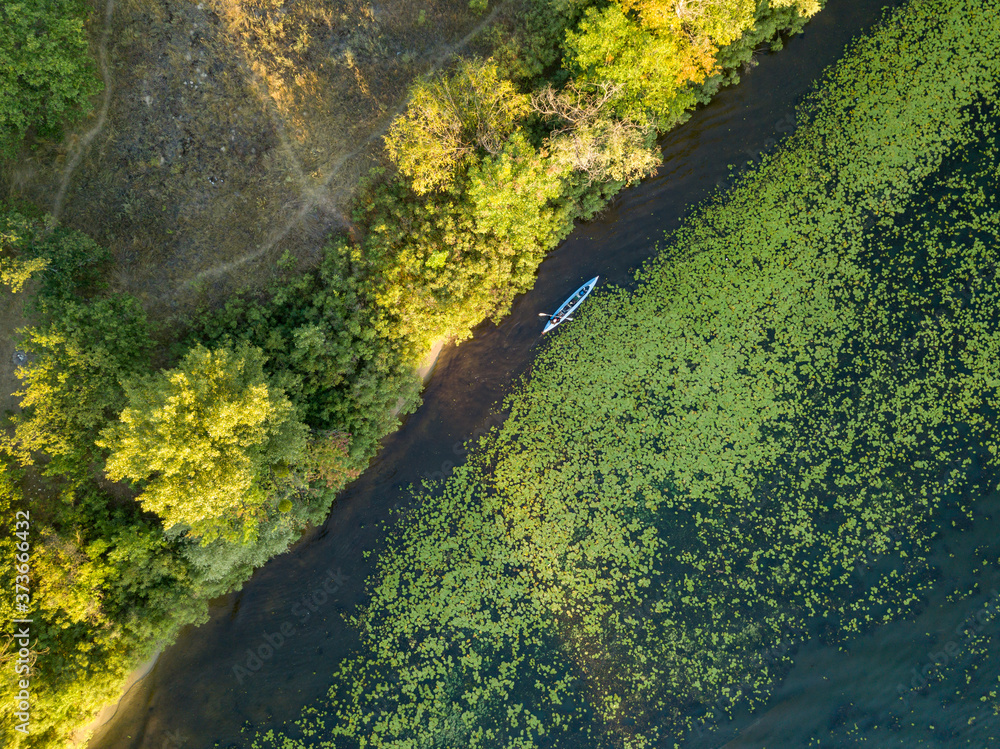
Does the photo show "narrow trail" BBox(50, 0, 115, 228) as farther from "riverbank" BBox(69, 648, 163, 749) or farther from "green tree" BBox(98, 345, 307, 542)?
"riverbank" BBox(69, 648, 163, 749)

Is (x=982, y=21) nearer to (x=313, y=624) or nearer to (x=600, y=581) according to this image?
(x=600, y=581)

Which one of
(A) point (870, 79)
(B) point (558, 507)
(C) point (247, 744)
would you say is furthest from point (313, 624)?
(A) point (870, 79)

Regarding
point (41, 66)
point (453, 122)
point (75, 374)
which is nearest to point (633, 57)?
point (453, 122)

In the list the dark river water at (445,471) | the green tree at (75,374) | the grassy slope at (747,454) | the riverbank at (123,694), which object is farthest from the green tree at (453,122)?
the riverbank at (123,694)

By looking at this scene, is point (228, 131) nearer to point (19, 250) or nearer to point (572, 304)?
point (19, 250)

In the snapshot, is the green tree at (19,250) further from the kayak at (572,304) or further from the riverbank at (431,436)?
the kayak at (572,304)

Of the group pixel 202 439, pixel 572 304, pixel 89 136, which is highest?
pixel 89 136
